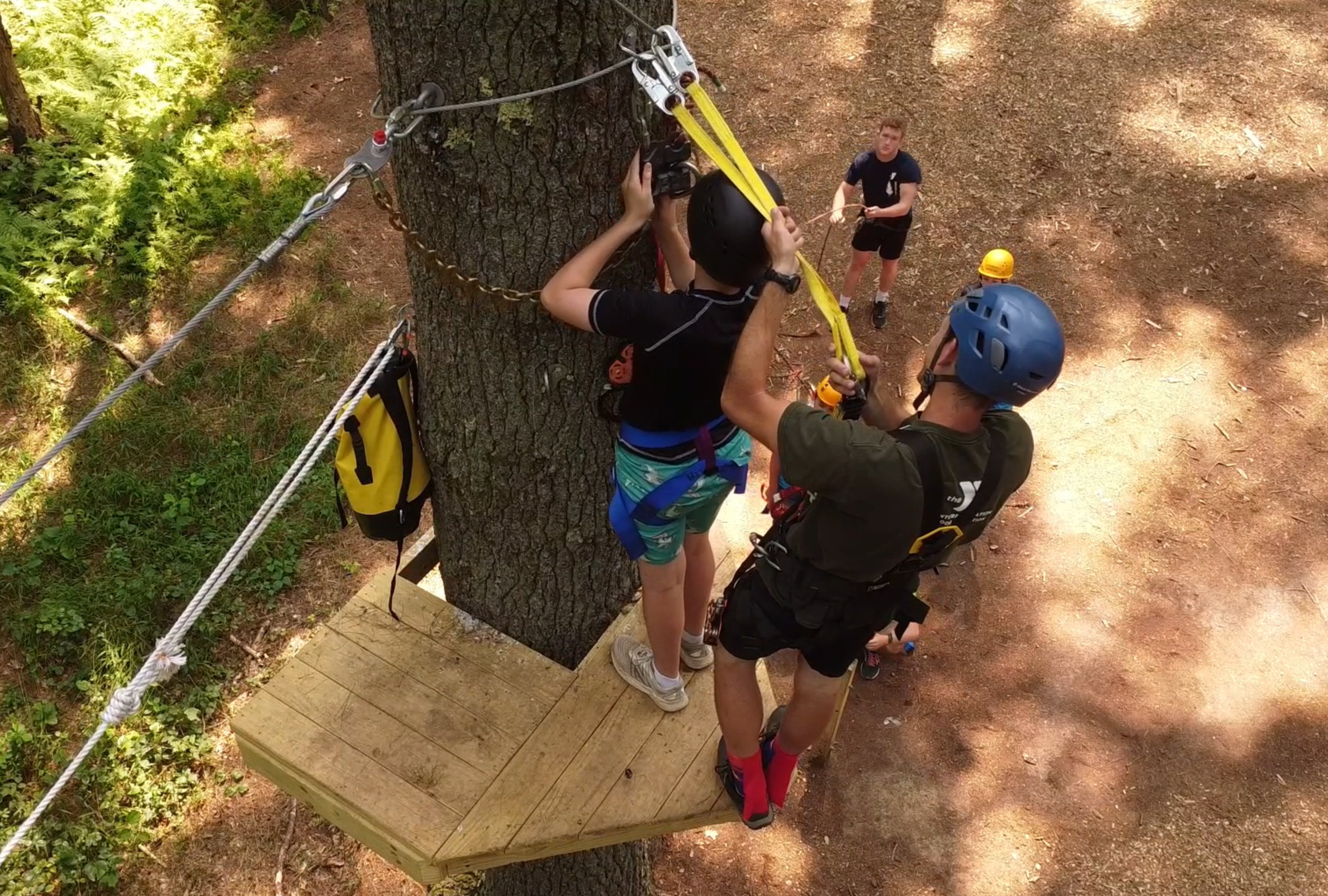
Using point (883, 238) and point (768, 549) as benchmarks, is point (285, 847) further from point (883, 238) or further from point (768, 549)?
point (883, 238)

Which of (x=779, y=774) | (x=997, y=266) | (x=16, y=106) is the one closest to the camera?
(x=779, y=774)

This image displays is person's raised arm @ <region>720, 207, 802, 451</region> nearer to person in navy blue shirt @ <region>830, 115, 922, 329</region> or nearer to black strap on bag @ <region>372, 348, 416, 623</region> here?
black strap on bag @ <region>372, 348, 416, 623</region>

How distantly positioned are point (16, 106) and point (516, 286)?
7918 mm

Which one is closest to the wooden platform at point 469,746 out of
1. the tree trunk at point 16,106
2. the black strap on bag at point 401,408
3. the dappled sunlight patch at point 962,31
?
the black strap on bag at point 401,408

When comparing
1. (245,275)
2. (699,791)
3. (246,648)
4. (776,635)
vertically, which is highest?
(245,275)

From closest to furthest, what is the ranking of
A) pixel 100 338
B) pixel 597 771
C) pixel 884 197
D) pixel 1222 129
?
pixel 597 771 < pixel 884 197 < pixel 100 338 < pixel 1222 129

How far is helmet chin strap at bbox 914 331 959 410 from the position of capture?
2.39 meters

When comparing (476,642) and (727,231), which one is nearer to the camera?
(727,231)

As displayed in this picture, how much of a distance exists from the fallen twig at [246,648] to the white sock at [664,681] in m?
3.40

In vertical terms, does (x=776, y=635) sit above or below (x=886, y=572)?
below

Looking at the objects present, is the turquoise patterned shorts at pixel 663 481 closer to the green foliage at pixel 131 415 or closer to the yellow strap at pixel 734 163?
the yellow strap at pixel 734 163

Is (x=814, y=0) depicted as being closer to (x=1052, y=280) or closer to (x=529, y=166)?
(x=1052, y=280)

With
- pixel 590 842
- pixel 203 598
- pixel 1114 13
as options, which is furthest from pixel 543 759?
→ pixel 1114 13

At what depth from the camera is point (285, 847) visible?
4980 mm
